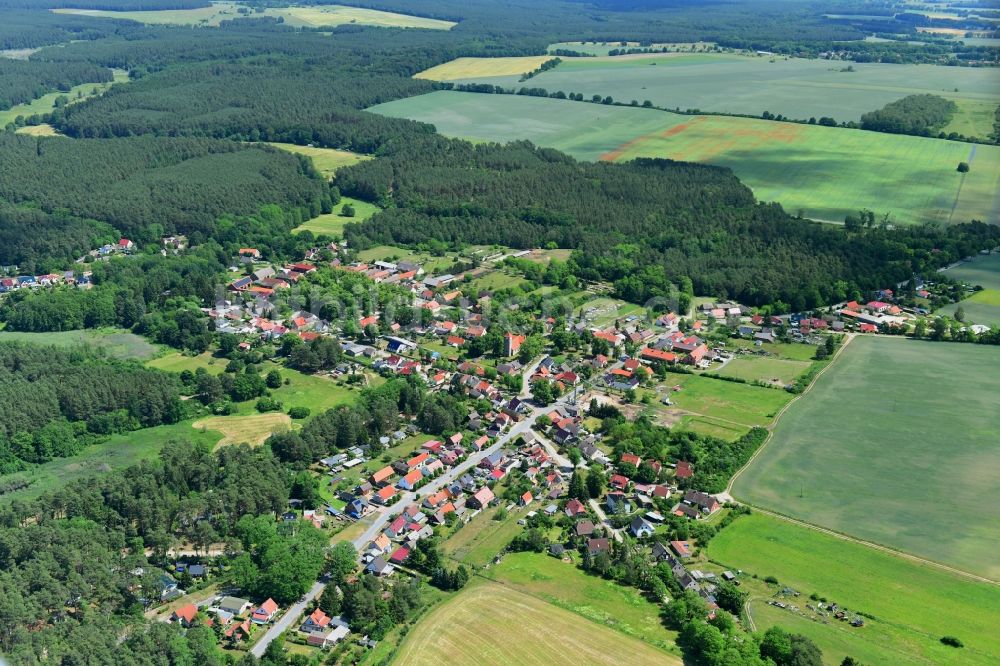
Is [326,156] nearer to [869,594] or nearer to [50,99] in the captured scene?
[50,99]

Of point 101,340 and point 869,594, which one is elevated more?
point 869,594

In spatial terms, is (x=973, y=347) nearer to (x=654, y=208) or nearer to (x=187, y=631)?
(x=654, y=208)

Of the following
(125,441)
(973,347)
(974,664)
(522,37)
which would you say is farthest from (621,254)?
(522,37)

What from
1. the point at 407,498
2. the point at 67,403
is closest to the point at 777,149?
the point at 407,498

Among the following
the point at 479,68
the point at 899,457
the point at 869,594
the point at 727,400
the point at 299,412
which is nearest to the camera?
the point at 869,594

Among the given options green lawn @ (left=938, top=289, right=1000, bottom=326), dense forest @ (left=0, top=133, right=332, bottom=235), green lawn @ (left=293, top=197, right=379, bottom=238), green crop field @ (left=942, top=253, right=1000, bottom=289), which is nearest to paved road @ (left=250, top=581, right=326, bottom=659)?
green lawn @ (left=938, top=289, right=1000, bottom=326)

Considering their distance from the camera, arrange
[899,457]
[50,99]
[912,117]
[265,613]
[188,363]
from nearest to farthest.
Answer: [265,613], [899,457], [188,363], [912,117], [50,99]

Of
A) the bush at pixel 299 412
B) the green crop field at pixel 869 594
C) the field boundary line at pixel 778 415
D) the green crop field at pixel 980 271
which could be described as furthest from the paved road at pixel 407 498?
the green crop field at pixel 980 271
